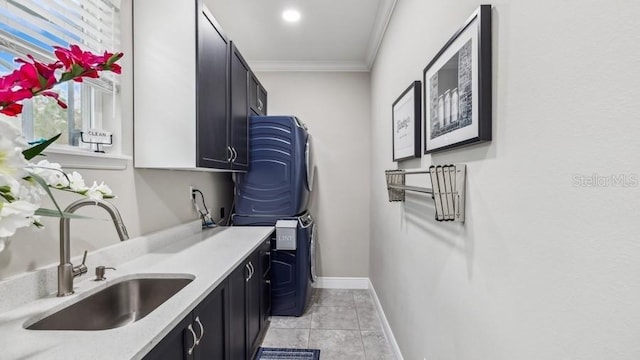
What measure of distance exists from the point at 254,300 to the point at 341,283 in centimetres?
178

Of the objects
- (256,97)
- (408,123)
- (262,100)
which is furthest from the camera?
(262,100)

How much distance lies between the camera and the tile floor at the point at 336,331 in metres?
2.46

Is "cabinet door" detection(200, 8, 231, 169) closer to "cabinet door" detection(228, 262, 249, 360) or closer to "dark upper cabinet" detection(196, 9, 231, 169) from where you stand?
"dark upper cabinet" detection(196, 9, 231, 169)

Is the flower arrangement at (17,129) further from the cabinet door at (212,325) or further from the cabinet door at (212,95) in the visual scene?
the cabinet door at (212,95)

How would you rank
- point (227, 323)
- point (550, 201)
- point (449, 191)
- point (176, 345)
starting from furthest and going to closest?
point (227, 323) < point (449, 191) < point (176, 345) < point (550, 201)

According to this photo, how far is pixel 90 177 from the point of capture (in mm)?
1459

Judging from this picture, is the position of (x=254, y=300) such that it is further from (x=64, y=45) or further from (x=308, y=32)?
(x=308, y=32)

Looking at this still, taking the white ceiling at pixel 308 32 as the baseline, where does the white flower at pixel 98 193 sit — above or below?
below

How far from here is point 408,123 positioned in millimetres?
1941

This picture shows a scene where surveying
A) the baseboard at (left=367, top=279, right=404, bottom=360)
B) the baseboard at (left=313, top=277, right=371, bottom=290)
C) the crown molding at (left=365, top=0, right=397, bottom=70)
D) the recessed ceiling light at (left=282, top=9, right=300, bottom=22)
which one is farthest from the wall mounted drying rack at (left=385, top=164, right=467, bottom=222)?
the baseboard at (left=313, top=277, right=371, bottom=290)

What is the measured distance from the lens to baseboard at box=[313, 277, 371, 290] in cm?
383

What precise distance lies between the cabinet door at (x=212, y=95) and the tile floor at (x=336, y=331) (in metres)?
1.54

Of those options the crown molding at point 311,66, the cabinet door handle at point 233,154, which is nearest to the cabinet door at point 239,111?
the cabinet door handle at point 233,154

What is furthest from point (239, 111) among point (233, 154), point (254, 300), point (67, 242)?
point (67, 242)
